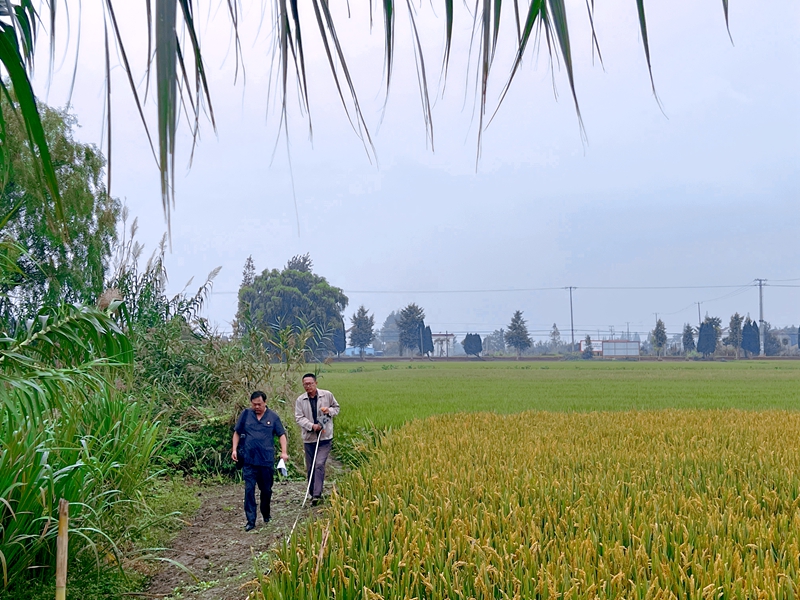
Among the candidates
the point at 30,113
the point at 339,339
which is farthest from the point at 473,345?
the point at 30,113

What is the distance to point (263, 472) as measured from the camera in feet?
24.8

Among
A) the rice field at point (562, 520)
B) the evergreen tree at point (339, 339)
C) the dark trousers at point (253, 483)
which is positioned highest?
the evergreen tree at point (339, 339)

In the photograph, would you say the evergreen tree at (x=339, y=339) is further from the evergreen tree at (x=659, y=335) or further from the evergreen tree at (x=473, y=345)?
the evergreen tree at (x=659, y=335)

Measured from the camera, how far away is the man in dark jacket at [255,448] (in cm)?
743

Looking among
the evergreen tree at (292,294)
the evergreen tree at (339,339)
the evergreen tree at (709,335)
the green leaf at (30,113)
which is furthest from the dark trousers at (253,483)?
the evergreen tree at (709,335)

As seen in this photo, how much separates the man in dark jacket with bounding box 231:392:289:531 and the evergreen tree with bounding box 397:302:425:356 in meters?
89.8

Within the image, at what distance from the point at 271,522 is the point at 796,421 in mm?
9184

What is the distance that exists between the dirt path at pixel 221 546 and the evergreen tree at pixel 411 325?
87822 millimetres

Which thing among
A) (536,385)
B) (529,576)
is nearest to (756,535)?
(529,576)

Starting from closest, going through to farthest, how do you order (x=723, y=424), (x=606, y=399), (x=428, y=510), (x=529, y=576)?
(x=529, y=576)
(x=428, y=510)
(x=723, y=424)
(x=606, y=399)

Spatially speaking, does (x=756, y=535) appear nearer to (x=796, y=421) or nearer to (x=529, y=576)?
(x=529, y=576)

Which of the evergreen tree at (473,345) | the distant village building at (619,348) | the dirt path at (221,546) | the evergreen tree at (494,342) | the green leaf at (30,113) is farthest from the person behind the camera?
the evergreen tree at (494,342)

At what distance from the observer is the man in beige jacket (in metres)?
8.22

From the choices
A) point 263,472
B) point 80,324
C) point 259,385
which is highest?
→ point 80,324
